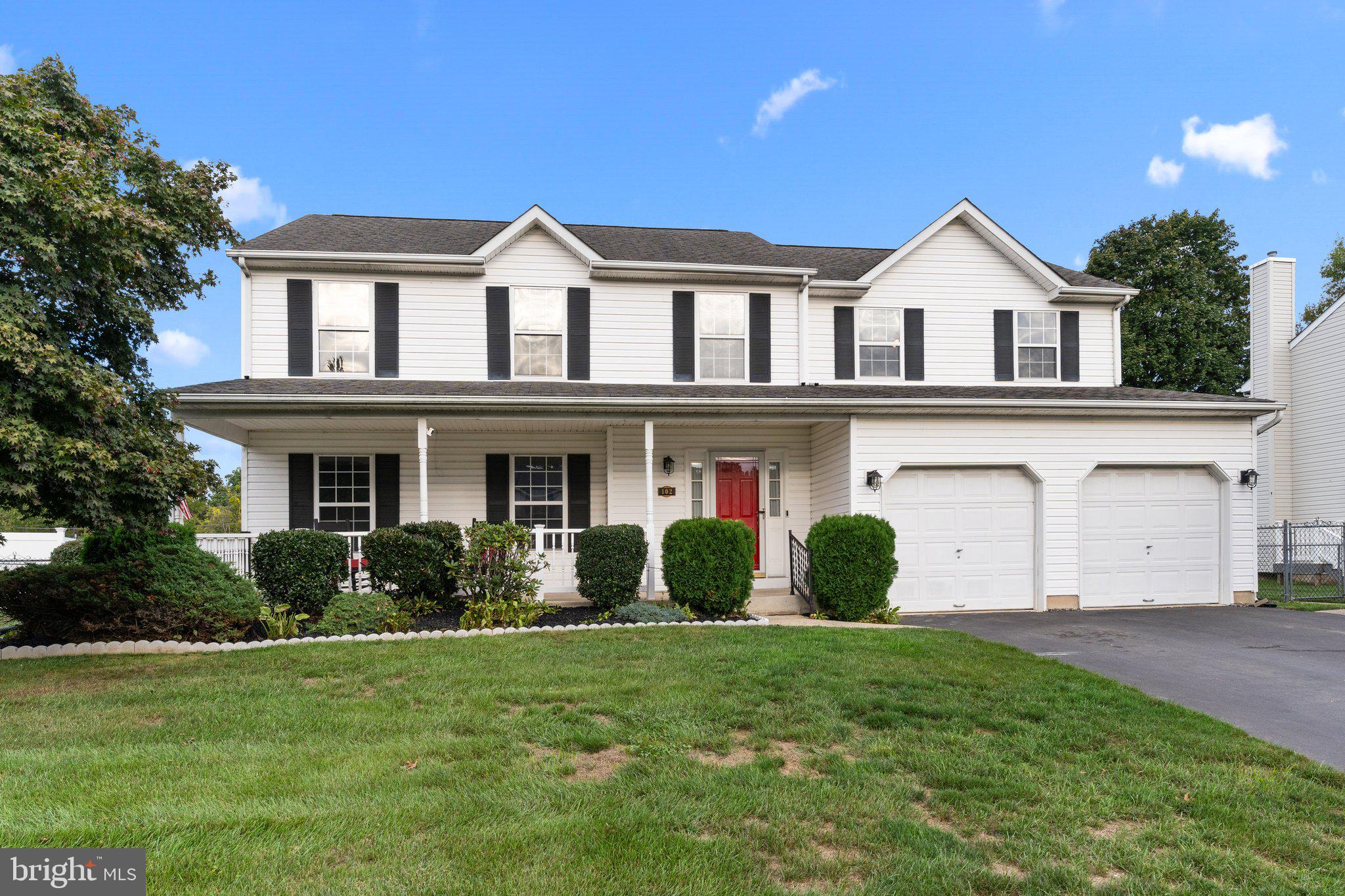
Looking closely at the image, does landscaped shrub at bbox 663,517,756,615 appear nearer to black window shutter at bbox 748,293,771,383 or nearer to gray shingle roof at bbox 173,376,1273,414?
gray shingle roof at bbox 173,376,1273,414

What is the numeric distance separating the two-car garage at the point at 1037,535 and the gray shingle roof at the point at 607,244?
4305mm

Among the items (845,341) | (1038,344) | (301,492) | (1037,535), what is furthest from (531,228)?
(1037,535)

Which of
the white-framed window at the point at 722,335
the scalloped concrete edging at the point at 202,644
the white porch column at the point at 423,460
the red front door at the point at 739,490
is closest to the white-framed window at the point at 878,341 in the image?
the white-framed window at the point at 722,335

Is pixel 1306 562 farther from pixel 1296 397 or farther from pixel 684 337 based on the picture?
pixel 684 337

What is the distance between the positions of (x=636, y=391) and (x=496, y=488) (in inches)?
120

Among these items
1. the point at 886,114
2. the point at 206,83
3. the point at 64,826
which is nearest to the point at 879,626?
the point at 64,826

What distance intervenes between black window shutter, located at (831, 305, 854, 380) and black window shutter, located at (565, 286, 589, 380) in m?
4.68

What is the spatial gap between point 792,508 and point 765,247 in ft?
17.4

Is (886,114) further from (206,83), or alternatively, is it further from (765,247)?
(206,83)

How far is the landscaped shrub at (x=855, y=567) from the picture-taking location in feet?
34.2

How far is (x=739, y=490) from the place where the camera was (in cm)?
1291

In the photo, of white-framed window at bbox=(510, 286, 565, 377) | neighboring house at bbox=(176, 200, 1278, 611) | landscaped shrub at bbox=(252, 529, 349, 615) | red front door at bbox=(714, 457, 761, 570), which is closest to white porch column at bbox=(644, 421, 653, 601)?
neighboring house at bbox=(176, 200, 1278, 611)

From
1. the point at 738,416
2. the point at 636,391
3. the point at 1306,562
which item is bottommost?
the point at 1306,562

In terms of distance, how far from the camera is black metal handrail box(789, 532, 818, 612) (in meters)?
11.1
